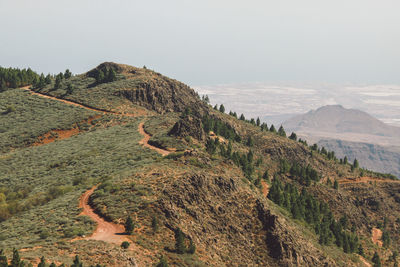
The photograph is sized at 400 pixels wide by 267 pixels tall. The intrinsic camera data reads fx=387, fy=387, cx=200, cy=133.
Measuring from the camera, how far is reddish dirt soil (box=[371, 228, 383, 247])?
390 feet

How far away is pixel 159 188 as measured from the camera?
189 feet

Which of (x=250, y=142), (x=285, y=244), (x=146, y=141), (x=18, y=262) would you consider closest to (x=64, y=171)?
(x=146, y=141)

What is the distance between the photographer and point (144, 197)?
2168 inches

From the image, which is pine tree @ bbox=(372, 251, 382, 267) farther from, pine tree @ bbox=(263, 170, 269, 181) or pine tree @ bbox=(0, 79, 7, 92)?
pine tree @ bbox=(0, 79, 7, 92)

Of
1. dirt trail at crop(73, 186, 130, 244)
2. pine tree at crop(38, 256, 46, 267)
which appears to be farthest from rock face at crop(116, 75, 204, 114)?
pine tree at crop(38, 256, 46, 267)

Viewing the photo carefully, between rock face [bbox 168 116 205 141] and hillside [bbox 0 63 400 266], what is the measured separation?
306mm

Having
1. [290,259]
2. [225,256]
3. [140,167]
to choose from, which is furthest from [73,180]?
[290,259]

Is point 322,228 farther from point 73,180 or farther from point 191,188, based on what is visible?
point 73,180

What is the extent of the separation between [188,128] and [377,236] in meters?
73.7

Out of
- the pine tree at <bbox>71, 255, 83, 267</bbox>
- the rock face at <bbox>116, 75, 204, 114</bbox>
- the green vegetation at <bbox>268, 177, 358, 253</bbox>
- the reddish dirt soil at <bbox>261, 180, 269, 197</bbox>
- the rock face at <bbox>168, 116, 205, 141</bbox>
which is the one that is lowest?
the green vegetation at <bbox>268, 177, 358, 253</bbox>

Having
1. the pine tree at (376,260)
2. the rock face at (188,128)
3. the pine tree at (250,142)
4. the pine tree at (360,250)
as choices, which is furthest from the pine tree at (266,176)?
the pine tree at (376,260)

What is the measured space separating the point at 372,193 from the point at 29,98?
128896 mm

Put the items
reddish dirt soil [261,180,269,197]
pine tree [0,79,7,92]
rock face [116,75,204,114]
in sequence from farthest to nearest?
pine tree [0,79,7,92]
rock face [116,75,204,114]
reddish dirt soil [261,180,269,197]

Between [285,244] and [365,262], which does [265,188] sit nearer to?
[365,262]
